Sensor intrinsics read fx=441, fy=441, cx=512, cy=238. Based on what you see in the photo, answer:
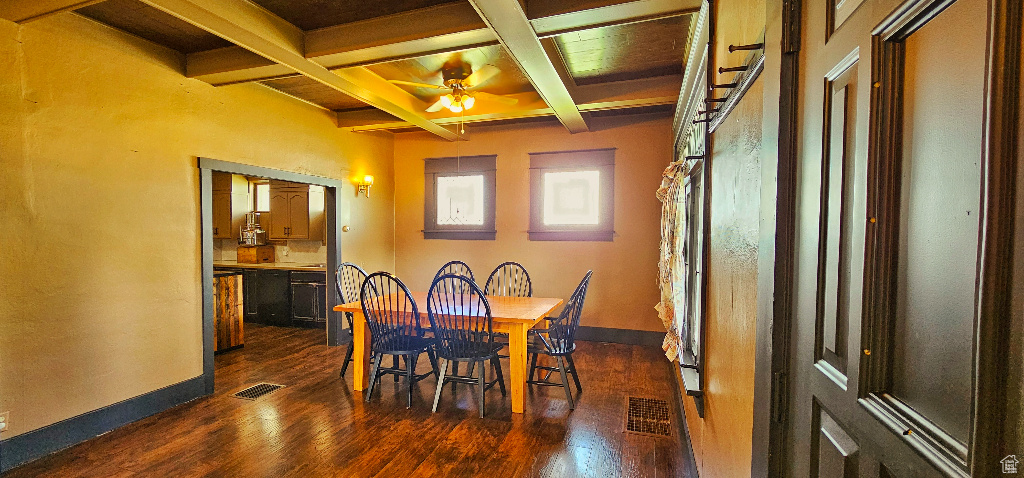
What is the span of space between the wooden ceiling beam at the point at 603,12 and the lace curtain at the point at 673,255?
0.82 meters

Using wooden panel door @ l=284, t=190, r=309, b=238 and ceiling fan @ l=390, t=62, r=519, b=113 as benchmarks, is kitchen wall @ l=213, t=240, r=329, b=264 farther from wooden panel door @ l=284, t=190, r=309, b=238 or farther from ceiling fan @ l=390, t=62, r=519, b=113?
ceiling fan @ l=390, t=62, r=519, b=113

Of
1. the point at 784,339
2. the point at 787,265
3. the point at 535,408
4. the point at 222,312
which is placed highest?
the point at 787,265

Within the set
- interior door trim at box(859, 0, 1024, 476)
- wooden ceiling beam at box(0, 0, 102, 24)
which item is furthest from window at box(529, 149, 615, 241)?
interior door trim at box(859, 0, 1024, 476)

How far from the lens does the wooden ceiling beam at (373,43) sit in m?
2.63

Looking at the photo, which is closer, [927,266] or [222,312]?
[927,266]

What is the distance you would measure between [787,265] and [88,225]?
383cm

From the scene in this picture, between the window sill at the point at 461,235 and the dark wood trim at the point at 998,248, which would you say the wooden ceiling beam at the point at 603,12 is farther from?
the window sill at the point at 461,235

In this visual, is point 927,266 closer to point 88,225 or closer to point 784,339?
point 784,339

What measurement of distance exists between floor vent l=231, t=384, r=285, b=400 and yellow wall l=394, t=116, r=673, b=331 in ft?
8.23

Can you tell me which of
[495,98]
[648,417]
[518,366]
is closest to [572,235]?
[495,98]

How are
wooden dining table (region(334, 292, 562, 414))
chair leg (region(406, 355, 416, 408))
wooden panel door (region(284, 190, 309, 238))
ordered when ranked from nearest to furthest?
wooden dining table (region(334, 292, 562, 414))
chair leg (region(406, 355, 416, 408))
wooden panel door (region(284, 190, 309, 238))

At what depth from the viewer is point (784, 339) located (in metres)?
0.93

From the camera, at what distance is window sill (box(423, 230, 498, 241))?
5760 millimetres

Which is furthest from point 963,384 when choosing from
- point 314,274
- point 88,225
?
point 314,274
